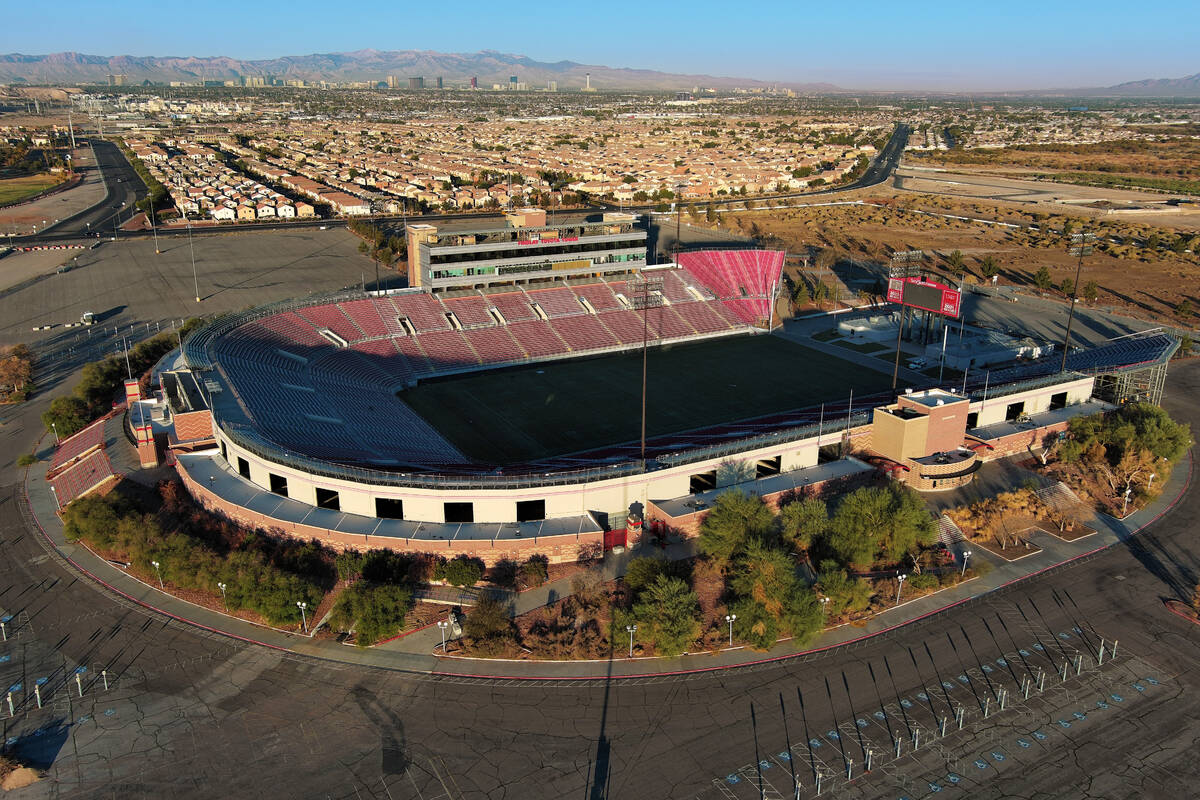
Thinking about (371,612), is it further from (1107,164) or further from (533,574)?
(1107,164)

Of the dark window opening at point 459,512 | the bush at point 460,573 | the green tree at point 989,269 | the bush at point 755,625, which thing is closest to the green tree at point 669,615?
the bush at point 755,625

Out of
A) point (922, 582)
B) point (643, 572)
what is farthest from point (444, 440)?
point (922, 582)

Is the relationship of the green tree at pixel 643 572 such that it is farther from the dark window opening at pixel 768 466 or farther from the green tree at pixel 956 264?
the green tree at pixel 956 264

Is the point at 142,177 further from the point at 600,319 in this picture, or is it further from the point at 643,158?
the point at 600,319

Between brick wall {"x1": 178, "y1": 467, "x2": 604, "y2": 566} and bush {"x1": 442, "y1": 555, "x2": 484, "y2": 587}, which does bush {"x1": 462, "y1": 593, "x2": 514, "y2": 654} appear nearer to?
bush {"x1": 442, "y1": 555, "x2": 484, "y2": 587}

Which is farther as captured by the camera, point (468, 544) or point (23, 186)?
point (23, 186)

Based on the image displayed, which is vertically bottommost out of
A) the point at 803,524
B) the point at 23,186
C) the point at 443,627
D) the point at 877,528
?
the point at 443,627

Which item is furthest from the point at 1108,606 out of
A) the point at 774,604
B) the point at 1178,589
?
the point at 774,604
